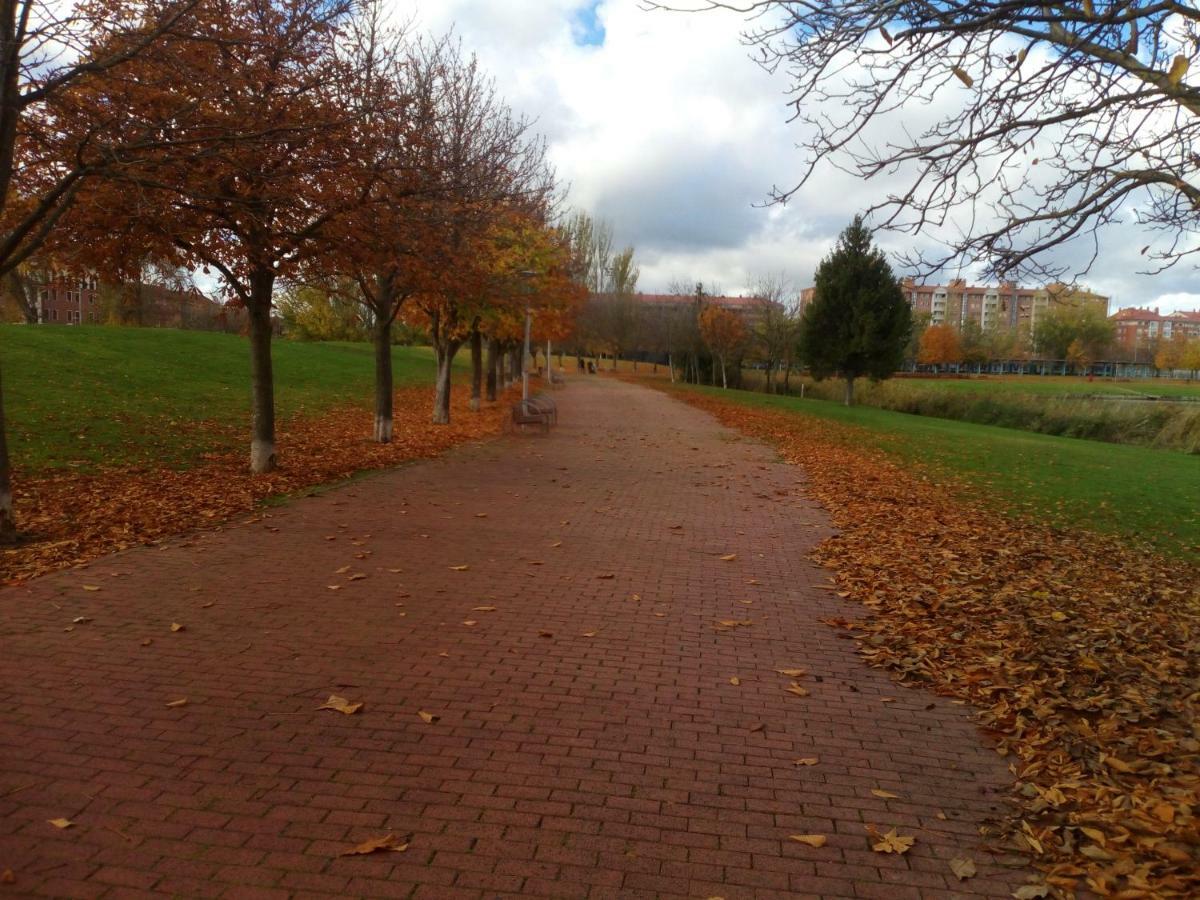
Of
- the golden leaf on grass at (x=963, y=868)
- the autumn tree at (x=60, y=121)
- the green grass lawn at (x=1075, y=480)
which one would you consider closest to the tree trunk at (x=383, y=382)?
the autumn tree at (x=60, y=121)

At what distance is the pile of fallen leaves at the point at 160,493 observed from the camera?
7.33 meters

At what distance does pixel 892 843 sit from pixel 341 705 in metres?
2.59

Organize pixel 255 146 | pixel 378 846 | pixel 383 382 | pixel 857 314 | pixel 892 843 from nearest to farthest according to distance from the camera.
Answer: pixel 378 846, pixel 892 843, pixel 255 146, pixel 383 382, pixel 857 314

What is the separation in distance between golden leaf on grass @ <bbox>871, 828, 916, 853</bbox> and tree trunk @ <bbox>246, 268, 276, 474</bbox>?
1015cm

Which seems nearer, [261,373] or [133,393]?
[261,373]

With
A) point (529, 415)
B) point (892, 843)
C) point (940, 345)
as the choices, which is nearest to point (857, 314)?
point (529, 415)

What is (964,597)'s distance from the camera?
21.9 ft

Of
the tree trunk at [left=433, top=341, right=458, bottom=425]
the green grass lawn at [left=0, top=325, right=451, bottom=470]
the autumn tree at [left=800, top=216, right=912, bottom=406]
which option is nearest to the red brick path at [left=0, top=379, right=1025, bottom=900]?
the green grass lawn at [left=0, top=325, right=451, bottom=470]

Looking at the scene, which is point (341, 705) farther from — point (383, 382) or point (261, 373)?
point (383, 382)

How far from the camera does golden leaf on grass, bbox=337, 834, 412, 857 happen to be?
9.82ft

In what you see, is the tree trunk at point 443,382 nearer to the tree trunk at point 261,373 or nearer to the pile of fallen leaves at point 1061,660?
the tree trunk at point 261,373

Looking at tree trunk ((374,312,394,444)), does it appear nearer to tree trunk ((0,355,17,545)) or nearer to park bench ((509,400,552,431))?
park bench ((509,400,552,431))

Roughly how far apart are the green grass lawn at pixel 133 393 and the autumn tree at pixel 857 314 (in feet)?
69.7

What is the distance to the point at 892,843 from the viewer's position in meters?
3.19
